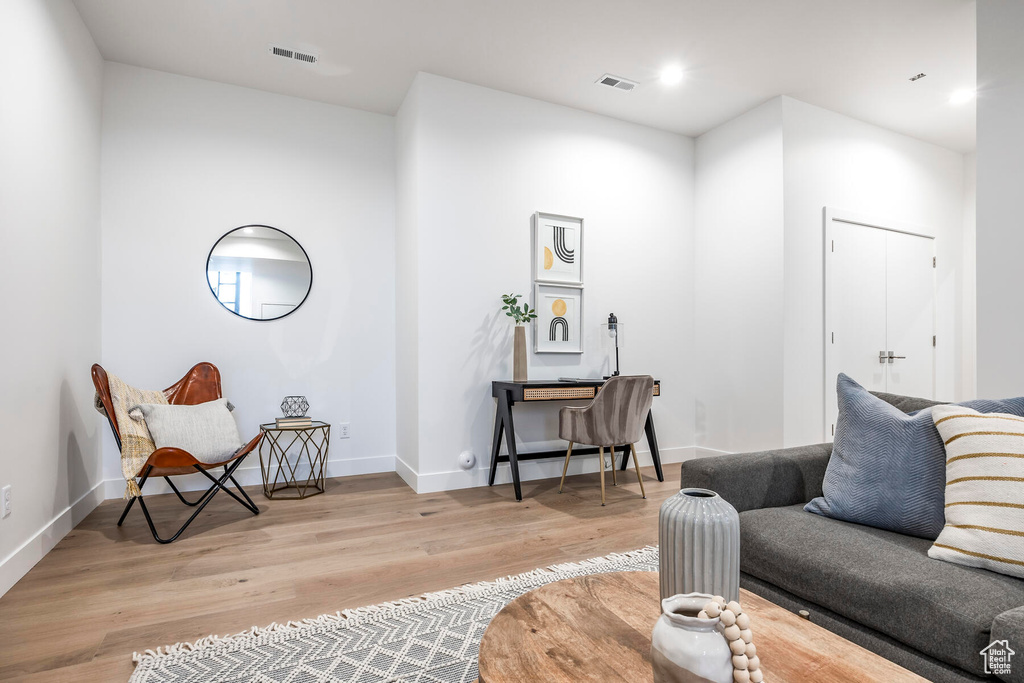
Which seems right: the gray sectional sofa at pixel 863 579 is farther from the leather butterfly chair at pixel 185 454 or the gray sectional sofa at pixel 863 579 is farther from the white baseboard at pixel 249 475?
the white baseboard at pixel 249 475

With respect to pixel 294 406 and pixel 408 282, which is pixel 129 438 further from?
pixel 408 282

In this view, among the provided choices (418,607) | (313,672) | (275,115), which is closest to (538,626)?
(313,672)

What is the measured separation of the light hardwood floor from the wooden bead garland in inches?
64.2

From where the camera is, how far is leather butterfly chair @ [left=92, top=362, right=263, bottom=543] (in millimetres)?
2684

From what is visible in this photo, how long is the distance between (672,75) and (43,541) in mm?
4525

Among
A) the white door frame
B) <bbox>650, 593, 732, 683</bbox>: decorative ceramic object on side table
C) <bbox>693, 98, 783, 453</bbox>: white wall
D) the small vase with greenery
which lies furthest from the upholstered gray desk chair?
<bbox>650, 593, 732, 683</bbox>: decorative ceramic object on side table

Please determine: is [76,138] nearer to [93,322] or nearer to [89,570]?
[93,322]

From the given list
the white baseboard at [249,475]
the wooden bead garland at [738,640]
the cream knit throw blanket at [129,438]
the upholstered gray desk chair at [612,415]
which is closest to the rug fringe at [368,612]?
the upholstered gray desk chair at [612,415]

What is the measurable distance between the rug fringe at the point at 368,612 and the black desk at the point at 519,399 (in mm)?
1156

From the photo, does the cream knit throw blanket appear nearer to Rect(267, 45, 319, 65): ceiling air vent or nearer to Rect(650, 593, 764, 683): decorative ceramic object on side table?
Rect(267, 45, 319, 65): ceiling air vent

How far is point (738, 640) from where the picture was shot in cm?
70

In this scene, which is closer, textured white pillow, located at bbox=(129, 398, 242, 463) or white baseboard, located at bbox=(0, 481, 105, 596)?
white baseboard, located at bbox=(0, 481, 105, 596)

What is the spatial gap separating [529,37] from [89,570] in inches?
142

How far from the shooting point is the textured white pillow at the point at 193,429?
2.86 meters
